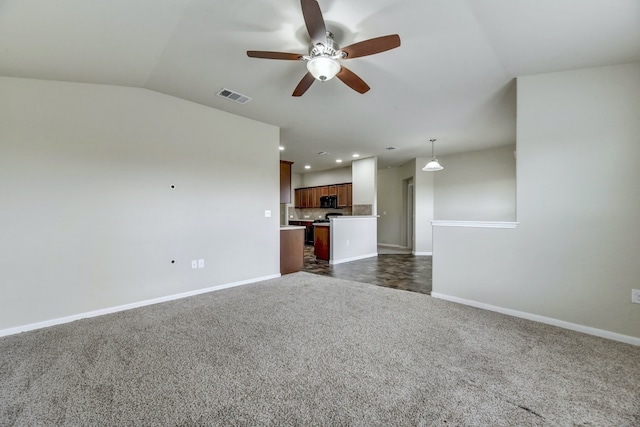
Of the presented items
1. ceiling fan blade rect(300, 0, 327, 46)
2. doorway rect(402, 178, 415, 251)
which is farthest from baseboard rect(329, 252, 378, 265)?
ceiling fan blade rect(300, 0, 327, 46)

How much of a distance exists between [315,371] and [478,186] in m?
6.36

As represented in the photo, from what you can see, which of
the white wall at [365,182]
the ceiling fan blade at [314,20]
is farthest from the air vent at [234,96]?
the white wall at [365,182]

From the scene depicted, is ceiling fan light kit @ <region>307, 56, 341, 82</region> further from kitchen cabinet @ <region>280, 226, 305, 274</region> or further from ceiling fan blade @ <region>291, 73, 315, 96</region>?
kitchen cabinet @ <region>280, 226, 305, 274</region>

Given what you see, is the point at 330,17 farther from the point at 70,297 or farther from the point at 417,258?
the point at 417,258

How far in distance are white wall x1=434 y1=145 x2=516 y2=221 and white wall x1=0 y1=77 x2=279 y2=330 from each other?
17.2 ft

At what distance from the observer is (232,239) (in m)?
4.13

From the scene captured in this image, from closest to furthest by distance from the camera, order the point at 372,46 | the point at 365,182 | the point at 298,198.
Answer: the point at 372,46
the point at 365,182
the point at 298,198

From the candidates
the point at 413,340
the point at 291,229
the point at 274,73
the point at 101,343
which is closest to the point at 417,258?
the point at 291,229

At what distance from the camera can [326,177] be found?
9.59m

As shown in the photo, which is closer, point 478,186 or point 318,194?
point 478,186

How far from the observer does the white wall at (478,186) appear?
6191 millimetres

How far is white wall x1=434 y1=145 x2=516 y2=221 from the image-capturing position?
619 centimetres

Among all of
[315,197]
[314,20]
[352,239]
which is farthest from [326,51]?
[315,197]

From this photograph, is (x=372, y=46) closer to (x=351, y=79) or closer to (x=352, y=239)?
(x=351, y=79)
